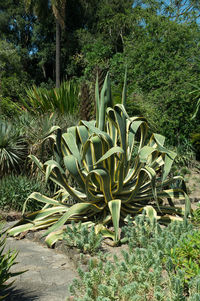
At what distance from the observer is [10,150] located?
23.5 ft

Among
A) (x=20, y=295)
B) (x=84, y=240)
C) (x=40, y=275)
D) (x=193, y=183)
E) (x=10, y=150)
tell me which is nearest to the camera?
(x=20, y=295)

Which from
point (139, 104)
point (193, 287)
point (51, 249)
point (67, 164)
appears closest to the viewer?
point (193, 287)

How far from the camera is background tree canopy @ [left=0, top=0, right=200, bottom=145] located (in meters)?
10.8

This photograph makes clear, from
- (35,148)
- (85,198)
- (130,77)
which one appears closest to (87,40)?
(130,77)

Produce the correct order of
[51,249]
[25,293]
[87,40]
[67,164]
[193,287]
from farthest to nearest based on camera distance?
[87,40], [67,164], [51,249], [25,293], [193,287]

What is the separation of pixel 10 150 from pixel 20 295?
467cm

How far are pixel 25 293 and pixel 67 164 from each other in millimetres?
1889

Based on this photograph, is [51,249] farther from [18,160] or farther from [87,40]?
[87,40]

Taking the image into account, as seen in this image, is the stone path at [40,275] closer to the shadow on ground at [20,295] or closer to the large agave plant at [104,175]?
the shadow on ground at [20,295]

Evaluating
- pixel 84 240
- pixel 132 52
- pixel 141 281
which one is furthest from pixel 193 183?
pixel 132 52

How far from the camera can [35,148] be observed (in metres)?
7.27

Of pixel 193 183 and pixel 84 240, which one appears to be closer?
pixel 84 240

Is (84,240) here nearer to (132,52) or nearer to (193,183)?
(193,183)

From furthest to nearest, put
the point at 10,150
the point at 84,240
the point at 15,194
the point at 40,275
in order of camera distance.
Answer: the point at 10,150 → the point at 15,194 → the point at 84,240 → the point at 40,275
